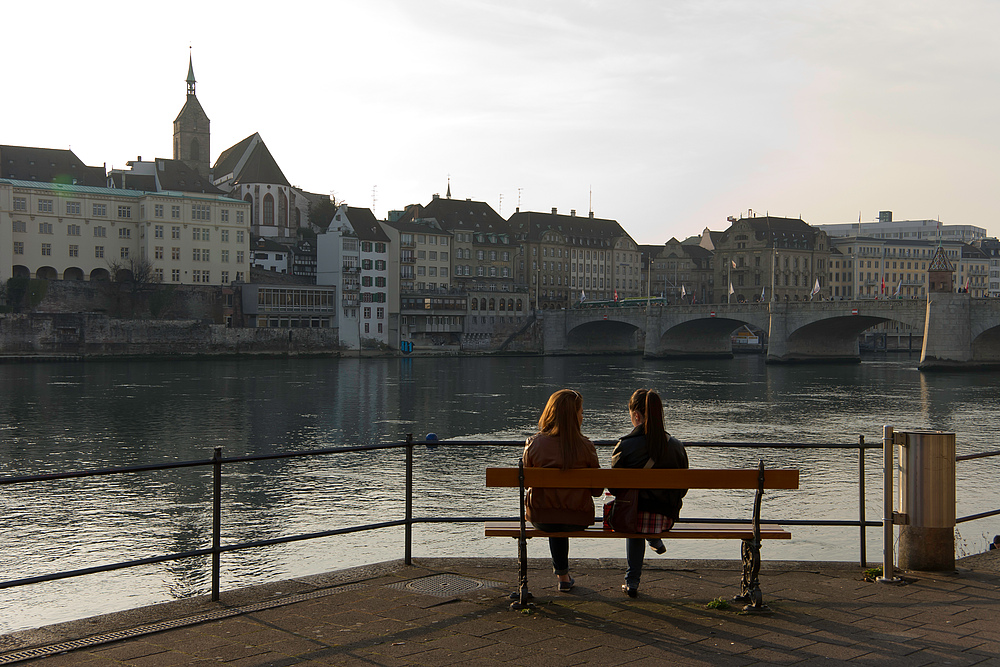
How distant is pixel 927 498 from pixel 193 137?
12336 cm

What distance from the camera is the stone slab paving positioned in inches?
207

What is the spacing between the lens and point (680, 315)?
93.1 meters

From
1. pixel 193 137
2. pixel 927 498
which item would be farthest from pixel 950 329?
pixel 193 137

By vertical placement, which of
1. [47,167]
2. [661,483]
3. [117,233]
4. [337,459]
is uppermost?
[47,167]

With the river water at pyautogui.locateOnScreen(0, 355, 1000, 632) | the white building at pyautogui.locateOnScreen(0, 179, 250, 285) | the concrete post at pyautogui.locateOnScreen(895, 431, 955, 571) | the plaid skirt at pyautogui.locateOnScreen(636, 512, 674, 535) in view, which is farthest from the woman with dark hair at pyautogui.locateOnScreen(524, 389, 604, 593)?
the white building at pyautogui.locateOnScreen(0, 179, 250, 285)

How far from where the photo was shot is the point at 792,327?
81.9 meters

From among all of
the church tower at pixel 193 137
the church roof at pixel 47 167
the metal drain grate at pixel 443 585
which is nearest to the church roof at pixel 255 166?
the church tower at pixel 193 137

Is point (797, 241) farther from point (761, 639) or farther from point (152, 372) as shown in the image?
point (761, 639)

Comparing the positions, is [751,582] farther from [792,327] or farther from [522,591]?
[792,327]

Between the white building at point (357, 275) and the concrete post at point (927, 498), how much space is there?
309 feet

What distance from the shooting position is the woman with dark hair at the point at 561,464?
6312mm

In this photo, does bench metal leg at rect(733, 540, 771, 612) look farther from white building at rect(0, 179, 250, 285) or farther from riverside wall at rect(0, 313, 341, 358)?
white building at rect(0, 179, 250, 285)

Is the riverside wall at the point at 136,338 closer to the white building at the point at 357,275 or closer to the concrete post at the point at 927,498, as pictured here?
the white building at the point at 357,275

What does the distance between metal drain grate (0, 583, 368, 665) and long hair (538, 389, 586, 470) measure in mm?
1699
